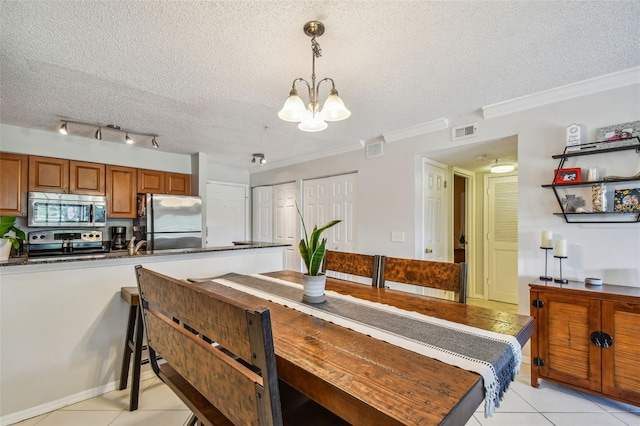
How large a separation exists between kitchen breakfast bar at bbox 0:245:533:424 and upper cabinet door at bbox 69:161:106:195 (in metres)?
2.13

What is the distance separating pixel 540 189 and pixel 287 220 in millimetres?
3475

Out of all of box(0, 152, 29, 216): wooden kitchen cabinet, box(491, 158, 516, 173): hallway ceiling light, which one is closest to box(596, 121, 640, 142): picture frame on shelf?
box(491, 158, 516, 173): hallway ceiling light

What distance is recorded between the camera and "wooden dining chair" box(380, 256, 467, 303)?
160 centimetres

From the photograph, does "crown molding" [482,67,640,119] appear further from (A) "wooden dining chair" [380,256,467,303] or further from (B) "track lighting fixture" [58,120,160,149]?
(B) "track lighting fixture" [58,120,160,149]

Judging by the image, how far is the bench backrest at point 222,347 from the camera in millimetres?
682

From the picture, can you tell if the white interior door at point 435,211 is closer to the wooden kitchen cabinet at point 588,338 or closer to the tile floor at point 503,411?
the wooden kitchen cabinet at point 588,338

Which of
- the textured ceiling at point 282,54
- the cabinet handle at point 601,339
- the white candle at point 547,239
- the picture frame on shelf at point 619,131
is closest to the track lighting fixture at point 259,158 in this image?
the textured ceiling at point 282,54

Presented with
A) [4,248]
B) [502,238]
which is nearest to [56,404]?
[4,248]

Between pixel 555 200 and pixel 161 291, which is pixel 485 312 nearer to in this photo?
pixel 161 291

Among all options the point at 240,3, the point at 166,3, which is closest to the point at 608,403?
the point at 240,3

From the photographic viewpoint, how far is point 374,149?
142 inches

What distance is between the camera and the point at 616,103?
6.95ft

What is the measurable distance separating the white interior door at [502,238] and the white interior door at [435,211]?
0.87m

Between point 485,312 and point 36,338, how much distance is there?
2668 mm
